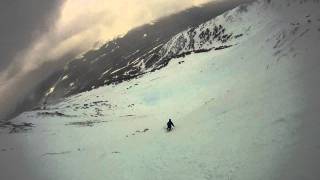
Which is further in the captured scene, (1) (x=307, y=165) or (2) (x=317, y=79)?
(2) (x=317, y=79)

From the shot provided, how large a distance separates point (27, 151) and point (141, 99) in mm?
36210

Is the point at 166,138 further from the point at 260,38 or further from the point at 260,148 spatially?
the point at 260,38

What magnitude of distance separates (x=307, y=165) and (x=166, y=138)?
58.0 feet

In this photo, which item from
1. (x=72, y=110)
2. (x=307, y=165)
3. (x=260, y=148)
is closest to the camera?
(x=307, y=165)

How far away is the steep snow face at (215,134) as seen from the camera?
21984 mm

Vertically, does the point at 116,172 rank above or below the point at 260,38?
below

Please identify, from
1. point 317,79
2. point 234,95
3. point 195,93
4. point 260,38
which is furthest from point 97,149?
point 260,38

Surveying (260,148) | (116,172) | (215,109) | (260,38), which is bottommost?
(116,172)

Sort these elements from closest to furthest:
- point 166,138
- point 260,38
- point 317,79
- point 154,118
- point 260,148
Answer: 1. point 260,148
2. point 317,79
3. point 166,138
4. point 154,118
5. point 260,38

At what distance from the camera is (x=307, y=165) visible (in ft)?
60.1

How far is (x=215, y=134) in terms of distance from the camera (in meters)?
29.3

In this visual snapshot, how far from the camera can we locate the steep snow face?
21984 mm

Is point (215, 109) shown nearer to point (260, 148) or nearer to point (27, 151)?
point (260, 148)

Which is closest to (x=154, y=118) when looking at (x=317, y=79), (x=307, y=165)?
(x=317, y=79)
